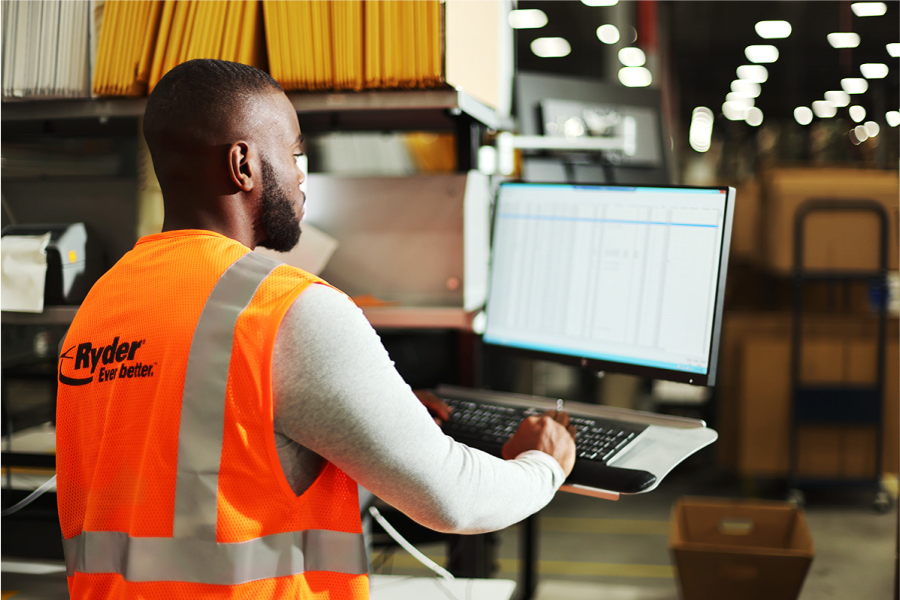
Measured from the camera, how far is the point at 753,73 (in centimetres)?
1252

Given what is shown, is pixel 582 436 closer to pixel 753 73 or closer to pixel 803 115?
pixel 753 73

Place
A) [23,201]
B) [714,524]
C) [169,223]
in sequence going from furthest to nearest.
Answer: [714,524] → [23,201] → [169,223]

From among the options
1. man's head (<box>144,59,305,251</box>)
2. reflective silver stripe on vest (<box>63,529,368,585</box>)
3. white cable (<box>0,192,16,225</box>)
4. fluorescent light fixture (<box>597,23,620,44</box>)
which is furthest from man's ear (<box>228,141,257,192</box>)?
fluorescent light fixture (<box>597,23,620,44</box>)

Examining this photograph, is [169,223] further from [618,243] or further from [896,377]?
[896,377]

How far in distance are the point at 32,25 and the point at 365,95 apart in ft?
2.14

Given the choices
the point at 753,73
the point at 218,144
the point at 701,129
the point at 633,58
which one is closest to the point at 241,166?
the point at 218,144

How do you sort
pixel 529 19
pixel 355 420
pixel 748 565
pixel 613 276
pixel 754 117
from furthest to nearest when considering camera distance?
pixel 754 117 → pixel 529 19 → pixel 748 565 → pixel 613 276 → pixel 355 420

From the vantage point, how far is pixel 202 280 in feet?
2.74

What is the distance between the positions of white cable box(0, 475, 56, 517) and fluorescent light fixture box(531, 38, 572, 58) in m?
10.7

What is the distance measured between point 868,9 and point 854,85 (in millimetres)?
4675

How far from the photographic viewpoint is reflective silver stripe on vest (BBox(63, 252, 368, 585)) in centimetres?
81

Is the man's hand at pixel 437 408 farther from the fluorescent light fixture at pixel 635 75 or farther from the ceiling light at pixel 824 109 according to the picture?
the ceiling light at pixel 824 109

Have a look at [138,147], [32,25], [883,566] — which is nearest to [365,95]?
[138,147]

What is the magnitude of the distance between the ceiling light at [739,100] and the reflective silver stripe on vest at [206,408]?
50.0 ft
